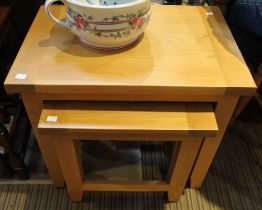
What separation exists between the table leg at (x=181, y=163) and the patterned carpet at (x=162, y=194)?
94mm

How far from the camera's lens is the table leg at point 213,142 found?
2.17ft

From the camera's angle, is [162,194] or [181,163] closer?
[181,163]

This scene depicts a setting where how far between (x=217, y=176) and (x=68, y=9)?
0.79 meters

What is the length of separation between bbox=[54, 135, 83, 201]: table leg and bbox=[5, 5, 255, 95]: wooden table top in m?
0.15

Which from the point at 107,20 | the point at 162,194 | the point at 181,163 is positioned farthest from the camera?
the point at 162,194

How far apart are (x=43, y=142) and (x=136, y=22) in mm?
426

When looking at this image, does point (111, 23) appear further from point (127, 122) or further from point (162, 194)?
point (162, 194)

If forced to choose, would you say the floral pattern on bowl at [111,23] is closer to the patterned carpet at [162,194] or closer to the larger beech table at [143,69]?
the larger beech table at [143,69]

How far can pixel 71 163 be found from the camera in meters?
0.76

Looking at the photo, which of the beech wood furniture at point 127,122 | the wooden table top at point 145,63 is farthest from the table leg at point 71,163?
the wooden table top at point 145,63

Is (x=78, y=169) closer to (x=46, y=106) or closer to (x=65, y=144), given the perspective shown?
(x=65, y=144)

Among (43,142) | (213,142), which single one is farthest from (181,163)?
(43,142)

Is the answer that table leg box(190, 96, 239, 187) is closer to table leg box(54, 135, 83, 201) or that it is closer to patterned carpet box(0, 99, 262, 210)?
patterned carpet box(0, 99, 262, 210)

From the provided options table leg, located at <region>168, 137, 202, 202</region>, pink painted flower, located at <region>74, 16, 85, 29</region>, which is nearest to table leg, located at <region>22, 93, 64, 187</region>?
pink painted flower, located at <region>74, 16, 85, 29</region>
